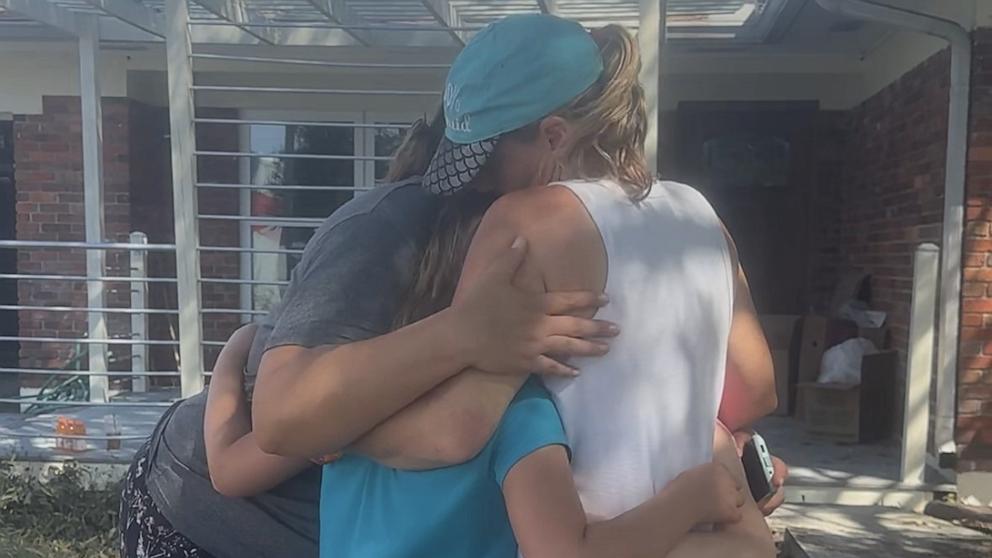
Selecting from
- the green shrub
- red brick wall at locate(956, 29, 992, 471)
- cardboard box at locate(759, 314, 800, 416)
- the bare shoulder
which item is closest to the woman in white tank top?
the bare shoulder

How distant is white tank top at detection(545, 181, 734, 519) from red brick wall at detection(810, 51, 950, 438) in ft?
14.1

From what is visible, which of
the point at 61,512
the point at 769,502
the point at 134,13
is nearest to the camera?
the point at 769,502

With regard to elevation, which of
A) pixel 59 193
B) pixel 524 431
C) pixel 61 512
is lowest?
pixel 61 512

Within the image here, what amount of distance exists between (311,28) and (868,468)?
3.68 metres

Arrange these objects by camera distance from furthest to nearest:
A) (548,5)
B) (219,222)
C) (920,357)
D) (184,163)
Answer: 1. (219,222)
2. (920,357)
3. (548,5)
4. (184,163)

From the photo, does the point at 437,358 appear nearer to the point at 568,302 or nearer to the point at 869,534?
the point at 568,302

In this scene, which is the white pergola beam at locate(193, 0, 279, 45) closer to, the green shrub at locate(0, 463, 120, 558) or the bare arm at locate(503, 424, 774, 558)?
the green shrub at locate(0, 463, 120, 558)

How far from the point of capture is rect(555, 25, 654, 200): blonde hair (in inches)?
45.8

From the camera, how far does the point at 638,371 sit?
1.11 metres

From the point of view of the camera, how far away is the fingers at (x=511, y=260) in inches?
42.3

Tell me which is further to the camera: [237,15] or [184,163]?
[237,15]

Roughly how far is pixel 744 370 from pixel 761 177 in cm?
630

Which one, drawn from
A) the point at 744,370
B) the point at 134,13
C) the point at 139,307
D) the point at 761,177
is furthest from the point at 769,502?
the point at 761,177

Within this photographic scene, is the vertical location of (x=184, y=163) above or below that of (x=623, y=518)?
above
